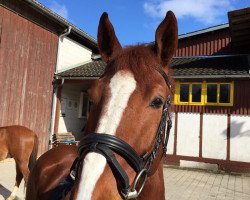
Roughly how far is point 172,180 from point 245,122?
3.70 m

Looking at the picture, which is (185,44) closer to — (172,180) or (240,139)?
(240,139)

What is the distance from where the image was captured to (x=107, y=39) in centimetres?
194

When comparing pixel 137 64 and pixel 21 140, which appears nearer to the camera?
pixel 137 64

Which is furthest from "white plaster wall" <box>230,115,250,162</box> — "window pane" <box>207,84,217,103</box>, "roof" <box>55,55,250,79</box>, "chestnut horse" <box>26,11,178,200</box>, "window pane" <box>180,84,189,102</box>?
"chestnut horse" <box>26,11,178,200</box>

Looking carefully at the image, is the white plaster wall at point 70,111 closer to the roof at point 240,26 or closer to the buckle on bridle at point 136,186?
the roof at point 240,26

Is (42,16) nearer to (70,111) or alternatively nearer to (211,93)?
(70,111)

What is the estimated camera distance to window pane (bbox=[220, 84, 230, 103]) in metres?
11.2

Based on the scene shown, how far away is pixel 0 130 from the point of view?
752cm

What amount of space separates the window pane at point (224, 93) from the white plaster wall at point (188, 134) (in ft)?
3.45

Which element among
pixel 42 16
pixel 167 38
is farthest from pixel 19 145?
pixel 42 16

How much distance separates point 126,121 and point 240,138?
10196mm

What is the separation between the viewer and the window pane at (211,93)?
37.5 feet

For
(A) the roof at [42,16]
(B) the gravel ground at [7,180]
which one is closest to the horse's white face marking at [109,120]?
(B) the gravel ground at [7,180]

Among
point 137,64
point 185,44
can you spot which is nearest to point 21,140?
point 137,64
